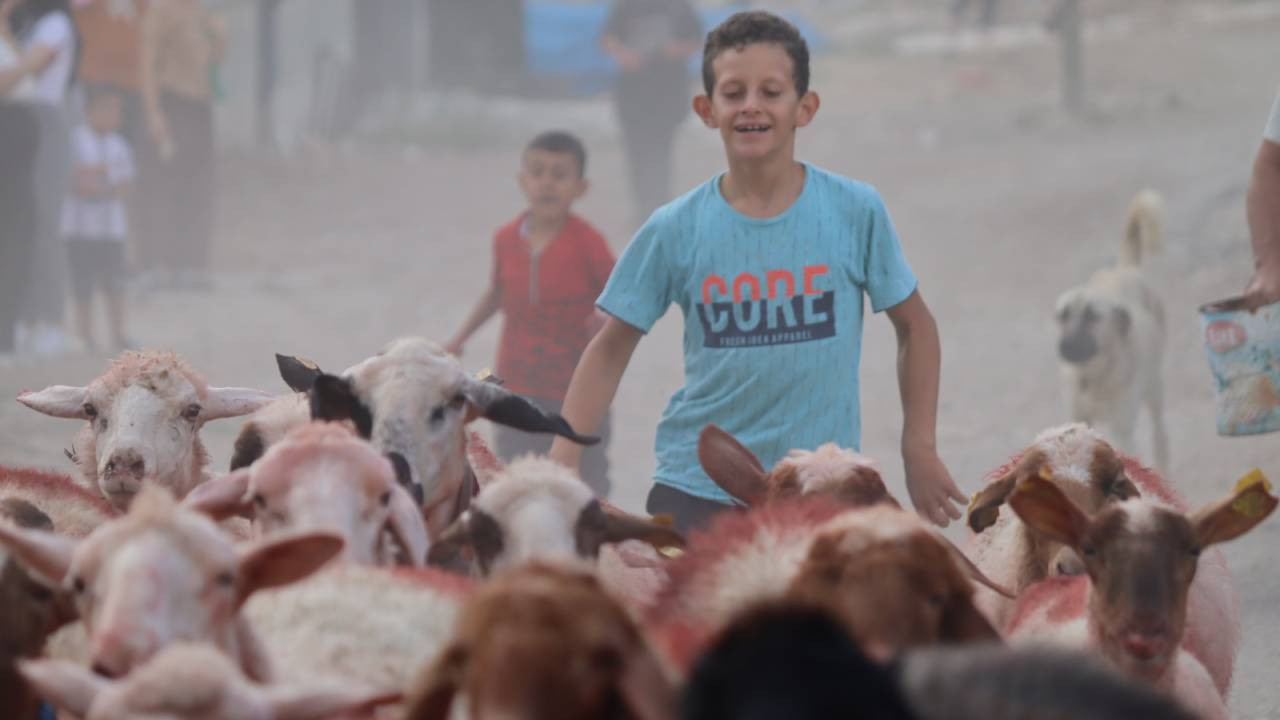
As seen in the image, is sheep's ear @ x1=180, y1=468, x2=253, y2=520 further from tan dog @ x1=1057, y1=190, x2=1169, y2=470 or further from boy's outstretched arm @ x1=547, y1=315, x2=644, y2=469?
tan dog @ x1=1057, y1=190, x2=1169, y2=470

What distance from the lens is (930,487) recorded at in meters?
4.90

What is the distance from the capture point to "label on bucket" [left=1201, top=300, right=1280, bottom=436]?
17.5 ft

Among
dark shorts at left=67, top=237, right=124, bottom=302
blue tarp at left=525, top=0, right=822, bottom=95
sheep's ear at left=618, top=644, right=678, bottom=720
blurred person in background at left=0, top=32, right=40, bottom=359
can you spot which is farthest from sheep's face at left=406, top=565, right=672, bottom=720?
blue tarp at left=525, top=0, right=822, bottom=95

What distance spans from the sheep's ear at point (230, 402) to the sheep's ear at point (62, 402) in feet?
1.24

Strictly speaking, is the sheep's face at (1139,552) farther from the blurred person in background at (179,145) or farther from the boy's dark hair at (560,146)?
the blurred person in background at (179,145)

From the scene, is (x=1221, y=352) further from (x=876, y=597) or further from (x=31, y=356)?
(x=31, y=356)

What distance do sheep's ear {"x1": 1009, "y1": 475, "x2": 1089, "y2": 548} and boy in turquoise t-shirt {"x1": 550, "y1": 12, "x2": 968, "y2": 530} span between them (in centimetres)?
82

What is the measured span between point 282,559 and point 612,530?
101 centimetres

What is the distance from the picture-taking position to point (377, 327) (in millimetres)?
16375

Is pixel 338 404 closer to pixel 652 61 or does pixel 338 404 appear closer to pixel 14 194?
pixel 14 194

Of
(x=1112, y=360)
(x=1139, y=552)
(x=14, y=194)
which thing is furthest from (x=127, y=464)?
(x=14, y=194)

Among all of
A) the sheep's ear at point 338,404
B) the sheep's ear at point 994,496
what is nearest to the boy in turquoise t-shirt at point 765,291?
the sheep's ear at point 994,496

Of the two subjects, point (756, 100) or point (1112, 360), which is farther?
point (1112, 360)

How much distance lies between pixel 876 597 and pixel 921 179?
18.1m
